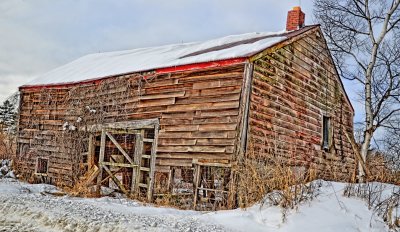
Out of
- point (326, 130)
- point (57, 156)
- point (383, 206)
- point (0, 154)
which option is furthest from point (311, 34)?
point (0, 154)

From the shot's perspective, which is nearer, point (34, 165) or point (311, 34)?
point (311, 34)

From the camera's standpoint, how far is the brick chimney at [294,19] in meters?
14.4

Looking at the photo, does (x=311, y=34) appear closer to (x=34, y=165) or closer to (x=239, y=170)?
(x=239, y=170)

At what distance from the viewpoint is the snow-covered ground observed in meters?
6.03

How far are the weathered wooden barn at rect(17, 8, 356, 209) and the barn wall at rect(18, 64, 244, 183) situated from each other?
0.10ft

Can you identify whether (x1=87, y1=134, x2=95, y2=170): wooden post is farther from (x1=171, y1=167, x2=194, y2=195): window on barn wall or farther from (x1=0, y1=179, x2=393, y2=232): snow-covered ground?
(x1=0, y1=179, x2=393, y2=232): snow-covered ground

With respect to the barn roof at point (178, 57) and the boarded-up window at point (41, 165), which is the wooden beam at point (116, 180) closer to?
the barn roof at point (178, 57)

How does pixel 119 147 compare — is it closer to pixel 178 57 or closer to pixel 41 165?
pixel 178 57

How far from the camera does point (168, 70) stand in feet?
37.6

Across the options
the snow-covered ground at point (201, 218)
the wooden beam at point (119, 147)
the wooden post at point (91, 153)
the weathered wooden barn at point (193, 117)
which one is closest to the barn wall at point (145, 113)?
the weathered wooden barn at point (193, 117)

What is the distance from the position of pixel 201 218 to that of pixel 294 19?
9849 millimetres

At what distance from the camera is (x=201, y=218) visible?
22.8 feet

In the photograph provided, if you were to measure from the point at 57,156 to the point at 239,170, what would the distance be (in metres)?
8.49

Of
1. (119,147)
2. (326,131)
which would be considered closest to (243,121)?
(119,147)
